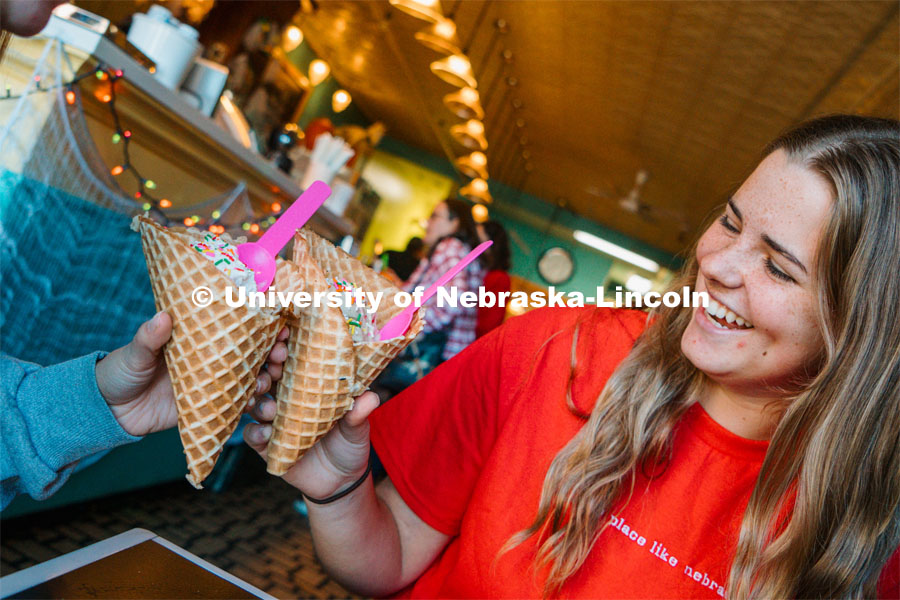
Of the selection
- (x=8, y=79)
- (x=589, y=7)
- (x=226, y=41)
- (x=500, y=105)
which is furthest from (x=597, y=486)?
(x=500, y=105)

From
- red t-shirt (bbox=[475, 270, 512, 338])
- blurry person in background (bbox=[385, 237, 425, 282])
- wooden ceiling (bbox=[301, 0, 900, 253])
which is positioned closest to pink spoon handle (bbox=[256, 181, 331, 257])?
wooden ceiling (bbox=[301, 0, 900, 253])

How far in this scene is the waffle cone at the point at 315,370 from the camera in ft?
2.65

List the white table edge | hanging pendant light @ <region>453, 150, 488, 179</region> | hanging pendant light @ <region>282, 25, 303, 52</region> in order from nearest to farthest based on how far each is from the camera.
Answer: the white table edge
hanging pendant light @ <region>282, 25, 303, 52</region>
hanging pendant light @ <region>453, 150, 488, 179</region>

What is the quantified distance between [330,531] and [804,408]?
76 centimetres

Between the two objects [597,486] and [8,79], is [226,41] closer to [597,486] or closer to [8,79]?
[8,79]

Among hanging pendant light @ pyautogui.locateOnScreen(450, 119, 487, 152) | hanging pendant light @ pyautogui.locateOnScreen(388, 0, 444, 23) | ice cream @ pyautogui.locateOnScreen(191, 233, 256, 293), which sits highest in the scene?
hanging pendant light @ pyautogui.locateOnScreen(388, 0, 444, 23)

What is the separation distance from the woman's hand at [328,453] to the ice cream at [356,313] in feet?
0.27

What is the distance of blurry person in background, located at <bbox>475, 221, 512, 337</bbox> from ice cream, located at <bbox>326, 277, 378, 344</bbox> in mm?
2786

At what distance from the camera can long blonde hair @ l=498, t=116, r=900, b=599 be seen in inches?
37.6

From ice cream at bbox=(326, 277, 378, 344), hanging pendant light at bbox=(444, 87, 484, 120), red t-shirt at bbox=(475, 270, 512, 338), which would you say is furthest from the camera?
hanging pendant light at bbox=(444, 87, 484, 120)

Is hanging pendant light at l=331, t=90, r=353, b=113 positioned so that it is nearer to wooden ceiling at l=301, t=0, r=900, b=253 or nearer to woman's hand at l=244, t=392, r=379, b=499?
wooden ceiling at l=301, t=0, r=900, b=253

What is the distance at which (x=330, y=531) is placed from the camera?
99 cm

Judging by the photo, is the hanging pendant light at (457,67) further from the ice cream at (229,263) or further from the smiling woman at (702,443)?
the ice cream at (229,263)

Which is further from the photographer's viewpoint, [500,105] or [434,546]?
[500,105]
